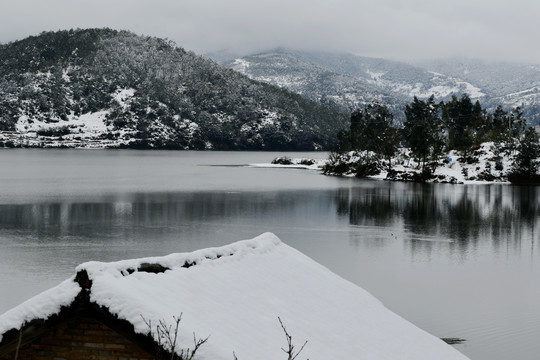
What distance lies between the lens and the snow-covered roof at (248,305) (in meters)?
7.80

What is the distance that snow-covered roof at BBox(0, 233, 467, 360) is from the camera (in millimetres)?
7797

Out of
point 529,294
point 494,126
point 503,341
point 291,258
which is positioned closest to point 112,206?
point 529,294

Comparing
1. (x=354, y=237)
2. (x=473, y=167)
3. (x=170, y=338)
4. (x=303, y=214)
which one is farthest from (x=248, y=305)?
(x=473, y=167)

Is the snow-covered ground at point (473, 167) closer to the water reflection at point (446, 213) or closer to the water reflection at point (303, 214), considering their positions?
the water reflection at point (446, 213)

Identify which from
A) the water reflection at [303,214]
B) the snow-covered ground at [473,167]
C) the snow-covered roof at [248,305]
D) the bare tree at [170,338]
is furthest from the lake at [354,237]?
the snow-covered ground at [473,167]

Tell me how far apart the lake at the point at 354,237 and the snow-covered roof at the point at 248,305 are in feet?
33.6

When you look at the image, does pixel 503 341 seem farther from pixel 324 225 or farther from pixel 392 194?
pixel 392 194

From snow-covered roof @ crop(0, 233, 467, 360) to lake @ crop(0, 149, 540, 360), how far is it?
10235 millimetres

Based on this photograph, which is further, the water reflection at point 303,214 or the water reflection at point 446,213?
the water reflection at point 446,213

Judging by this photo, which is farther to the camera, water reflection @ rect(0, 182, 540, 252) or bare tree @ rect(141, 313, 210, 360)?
water reflection @ rect(0, 182, 540, 252)

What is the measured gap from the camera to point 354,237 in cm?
4588

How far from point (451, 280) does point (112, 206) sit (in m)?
39.0

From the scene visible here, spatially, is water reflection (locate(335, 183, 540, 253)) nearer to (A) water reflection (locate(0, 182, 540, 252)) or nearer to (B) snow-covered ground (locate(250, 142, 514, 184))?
(A) water reflection (locate(0, 182, 540, 252))

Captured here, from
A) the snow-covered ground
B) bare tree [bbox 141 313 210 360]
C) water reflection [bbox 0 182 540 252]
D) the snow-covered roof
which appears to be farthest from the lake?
the snow-covered ground
